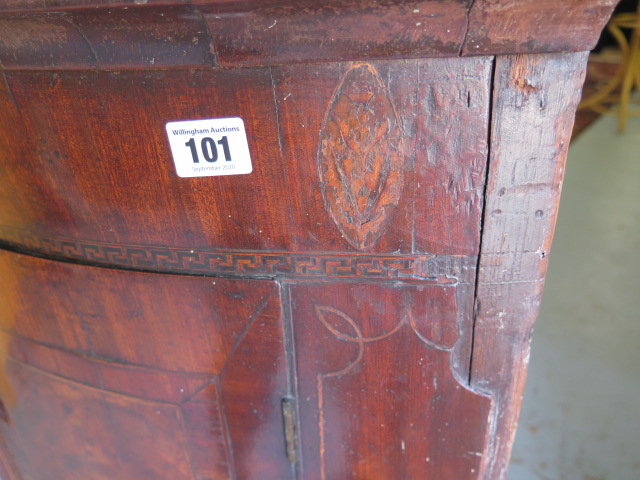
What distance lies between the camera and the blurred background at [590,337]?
4.53 feet

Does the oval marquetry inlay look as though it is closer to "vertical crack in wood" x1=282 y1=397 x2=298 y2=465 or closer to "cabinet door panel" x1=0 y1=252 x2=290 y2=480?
"cabinet door panel" x1=0 y1=252 x2=290 y2=480

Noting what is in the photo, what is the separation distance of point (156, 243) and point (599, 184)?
8.85 feet

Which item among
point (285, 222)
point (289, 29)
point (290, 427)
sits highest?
point (289, 29)

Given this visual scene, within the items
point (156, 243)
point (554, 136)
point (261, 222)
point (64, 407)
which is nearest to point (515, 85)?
point (554, 136)

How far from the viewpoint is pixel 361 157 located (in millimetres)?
688

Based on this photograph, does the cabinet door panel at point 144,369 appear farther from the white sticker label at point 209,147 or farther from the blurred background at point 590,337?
the blurred background at point 590,337

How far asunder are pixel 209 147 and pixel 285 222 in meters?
0.14

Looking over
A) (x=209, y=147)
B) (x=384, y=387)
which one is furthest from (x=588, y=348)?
(x=209, y=147)

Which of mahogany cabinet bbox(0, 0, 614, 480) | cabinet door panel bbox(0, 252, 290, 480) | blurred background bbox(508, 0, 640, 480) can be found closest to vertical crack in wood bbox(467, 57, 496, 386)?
mahogany cabinet bbox(0, 0, 614, 480)

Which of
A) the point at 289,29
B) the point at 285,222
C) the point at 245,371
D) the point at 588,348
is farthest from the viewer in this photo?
the point at 588,348

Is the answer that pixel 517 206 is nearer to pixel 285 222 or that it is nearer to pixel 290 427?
pixel 285 222

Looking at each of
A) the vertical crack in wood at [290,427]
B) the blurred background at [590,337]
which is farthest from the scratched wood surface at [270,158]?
the blurred background at [590,337]

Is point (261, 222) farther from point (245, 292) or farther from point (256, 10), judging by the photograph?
point (256, 10)

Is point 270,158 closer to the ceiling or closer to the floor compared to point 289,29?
closer to the floor
